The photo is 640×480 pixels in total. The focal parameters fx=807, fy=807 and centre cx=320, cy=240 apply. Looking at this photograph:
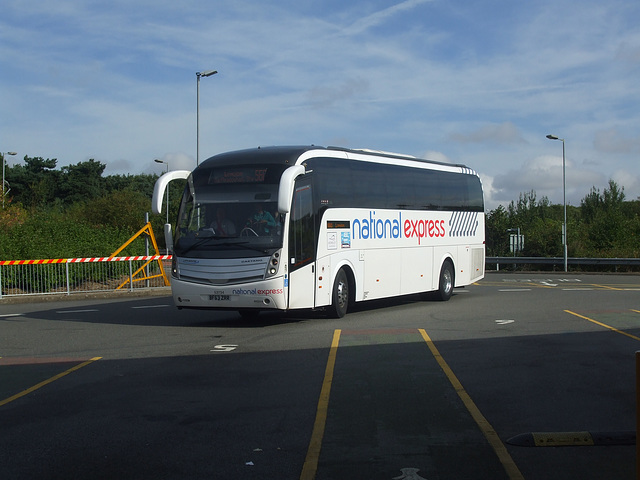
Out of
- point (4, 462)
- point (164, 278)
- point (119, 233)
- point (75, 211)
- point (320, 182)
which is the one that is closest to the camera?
point (4, 462)

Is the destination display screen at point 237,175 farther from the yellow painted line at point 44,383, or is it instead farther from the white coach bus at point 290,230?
the yellow painted line at point 44,383

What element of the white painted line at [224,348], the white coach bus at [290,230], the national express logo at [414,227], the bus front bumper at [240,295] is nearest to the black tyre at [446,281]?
the national express logo at [414,227]

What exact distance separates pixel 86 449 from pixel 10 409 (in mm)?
2134

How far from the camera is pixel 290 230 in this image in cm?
1560

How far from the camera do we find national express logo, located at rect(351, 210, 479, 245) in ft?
60.5

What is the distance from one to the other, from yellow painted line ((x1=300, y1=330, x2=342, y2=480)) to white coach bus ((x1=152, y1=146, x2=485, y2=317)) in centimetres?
438

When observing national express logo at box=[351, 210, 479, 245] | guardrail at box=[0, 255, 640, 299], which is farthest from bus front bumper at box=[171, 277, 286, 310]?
guardrail at box=[0, 255, 640, 299]

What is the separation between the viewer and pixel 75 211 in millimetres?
56656

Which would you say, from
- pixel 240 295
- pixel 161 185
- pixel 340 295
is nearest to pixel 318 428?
pixel 240 295

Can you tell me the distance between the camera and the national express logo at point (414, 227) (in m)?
18.4

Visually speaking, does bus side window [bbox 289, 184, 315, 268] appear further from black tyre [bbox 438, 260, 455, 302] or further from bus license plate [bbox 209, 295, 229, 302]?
black tyre [bbox 438, 260, 455, 302]

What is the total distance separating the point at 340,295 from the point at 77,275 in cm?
1141

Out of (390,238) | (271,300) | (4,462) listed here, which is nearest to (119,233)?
(390,238)

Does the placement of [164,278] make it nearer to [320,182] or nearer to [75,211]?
[320,182]
